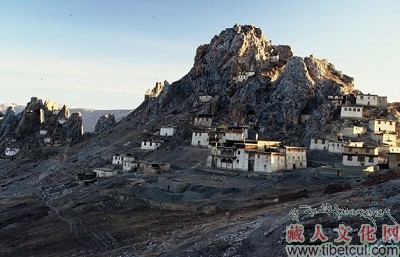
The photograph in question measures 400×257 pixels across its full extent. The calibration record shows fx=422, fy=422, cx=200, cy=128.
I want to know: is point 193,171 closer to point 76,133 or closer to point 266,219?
point 266,219

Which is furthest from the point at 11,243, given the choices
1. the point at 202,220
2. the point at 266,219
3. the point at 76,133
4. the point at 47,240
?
the point at 76,133

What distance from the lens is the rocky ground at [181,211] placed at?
32500mm

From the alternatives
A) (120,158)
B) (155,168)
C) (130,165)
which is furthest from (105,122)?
(155,168)

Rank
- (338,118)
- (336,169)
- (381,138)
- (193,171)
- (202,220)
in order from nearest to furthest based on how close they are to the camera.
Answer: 1. (202,220)
2. (336,169)
3. (193,171)
4. (381,138)
5. (338,118)

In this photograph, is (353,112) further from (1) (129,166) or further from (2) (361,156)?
(1) (129,166)

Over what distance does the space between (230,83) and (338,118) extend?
4377 cm

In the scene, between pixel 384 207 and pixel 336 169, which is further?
pixel 336 169

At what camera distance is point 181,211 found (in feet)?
174

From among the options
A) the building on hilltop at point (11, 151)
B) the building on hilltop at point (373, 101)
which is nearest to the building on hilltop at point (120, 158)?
the building on hilltop at point (373, 101)

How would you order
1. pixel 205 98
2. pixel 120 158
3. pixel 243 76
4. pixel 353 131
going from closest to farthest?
pixel 353 131 < pixel 120 158 < pixel 243 76 < pixel 205 98

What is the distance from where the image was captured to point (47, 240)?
157 feet

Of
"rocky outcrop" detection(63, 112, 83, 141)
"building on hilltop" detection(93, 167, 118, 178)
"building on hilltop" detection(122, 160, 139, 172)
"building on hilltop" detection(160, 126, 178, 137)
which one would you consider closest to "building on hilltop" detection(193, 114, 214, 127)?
"building on hilltop" detection(160, 126, 178, 137)

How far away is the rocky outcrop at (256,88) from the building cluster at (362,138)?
161 inches

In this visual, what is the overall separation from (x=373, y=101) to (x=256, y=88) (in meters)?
30.1
